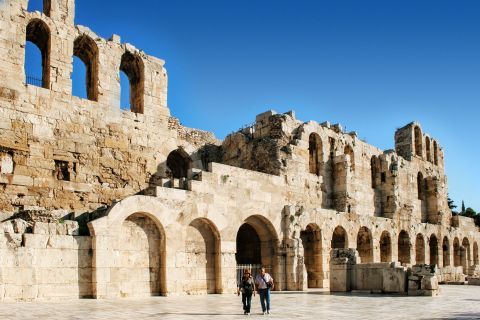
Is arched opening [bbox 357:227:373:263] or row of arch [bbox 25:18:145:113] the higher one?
row of arch [bbox 25:18:145:113]

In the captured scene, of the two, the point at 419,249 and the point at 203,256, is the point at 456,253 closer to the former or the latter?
the point at 419,249

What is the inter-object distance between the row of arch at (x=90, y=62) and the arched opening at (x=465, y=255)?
1031 inches

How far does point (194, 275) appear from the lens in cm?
1936

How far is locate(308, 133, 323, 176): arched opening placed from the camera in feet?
92.4

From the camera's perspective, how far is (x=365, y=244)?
2834 centimetres

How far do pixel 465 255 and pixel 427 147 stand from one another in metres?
8.00

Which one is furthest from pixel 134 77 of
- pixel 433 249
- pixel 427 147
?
pixel 427 147

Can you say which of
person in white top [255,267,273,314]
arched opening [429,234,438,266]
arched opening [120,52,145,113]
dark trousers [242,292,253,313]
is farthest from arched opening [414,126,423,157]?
dark trousers [242,292,253,313]

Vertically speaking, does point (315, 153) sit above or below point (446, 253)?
above

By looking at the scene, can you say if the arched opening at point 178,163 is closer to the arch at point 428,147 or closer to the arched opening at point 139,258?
the arched opening at point 139,258

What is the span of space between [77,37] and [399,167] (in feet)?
68.5

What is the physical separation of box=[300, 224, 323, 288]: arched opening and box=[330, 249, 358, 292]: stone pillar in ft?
11.9

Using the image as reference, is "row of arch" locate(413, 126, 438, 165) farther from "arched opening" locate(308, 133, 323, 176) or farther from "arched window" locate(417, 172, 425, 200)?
"arched opening" locate(308, 133, 323, 176)

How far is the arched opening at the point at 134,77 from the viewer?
23469mm
